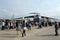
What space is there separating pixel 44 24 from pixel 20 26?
33.4 meters

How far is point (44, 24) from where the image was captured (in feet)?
177

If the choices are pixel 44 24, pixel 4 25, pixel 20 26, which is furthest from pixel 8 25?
pixel 44 24

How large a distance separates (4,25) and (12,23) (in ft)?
5.18

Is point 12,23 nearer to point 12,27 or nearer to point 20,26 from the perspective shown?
point 12,27

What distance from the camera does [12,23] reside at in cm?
3647

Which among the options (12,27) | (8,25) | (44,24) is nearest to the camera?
(8,25)

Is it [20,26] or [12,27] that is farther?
[12,27]

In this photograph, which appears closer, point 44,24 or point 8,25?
point 8,25

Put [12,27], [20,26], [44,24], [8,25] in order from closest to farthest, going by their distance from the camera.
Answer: [20,26] → [8,25] → [12,27] → [44,24]

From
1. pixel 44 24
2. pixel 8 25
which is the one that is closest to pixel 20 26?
pixel 8 25

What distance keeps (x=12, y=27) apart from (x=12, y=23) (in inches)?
35.6

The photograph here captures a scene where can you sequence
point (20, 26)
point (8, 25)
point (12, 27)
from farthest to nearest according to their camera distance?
1. point (12, 27)
2. point (8, 25)
3. point (20, 26)

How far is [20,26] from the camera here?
20.8 metres

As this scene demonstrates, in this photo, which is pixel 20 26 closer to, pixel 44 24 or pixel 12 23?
pixel 12 23
